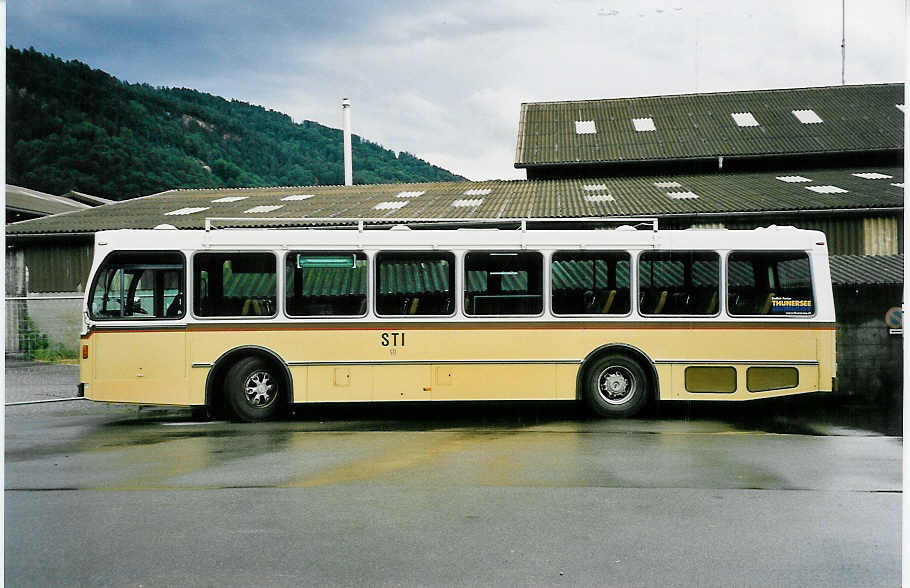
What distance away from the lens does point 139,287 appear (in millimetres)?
10734

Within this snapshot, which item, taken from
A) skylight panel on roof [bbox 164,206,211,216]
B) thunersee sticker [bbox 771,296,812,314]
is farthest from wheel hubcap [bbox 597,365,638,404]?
skylight panel on roof [bbox 164,206,211,216]

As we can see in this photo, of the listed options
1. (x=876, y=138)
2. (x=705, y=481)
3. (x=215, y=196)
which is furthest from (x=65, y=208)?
(x=876, y=138)

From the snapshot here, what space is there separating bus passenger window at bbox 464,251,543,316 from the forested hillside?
1976 millimetres

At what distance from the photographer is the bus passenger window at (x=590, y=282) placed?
11.1 meters

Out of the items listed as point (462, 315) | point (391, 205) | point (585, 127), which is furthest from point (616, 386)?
point (585, 127)

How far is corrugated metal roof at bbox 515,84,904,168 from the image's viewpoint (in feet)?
54.6

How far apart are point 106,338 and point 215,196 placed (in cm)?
Result: 518

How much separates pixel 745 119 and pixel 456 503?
18.6 metres

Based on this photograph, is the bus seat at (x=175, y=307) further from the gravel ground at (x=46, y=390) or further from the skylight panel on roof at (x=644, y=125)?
the skylight panel on roof at (x=644, y=125)

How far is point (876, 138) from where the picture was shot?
1495 centimetres

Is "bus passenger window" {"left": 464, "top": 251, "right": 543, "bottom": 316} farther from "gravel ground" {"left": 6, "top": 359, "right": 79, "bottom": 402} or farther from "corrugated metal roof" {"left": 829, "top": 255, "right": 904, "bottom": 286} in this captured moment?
"gravel ground" {"left": 6, "top": 359, "right": 79, "bottom": 402}

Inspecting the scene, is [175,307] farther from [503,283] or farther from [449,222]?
[449,222]

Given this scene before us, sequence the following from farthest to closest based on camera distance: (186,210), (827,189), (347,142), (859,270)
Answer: (827,189) → (186,210) → (859,270) → (347,142)

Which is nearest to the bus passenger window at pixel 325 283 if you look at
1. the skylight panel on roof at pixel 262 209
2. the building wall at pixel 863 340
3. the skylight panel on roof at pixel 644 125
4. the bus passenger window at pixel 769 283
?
the bus passenger window at pixel 769 283
